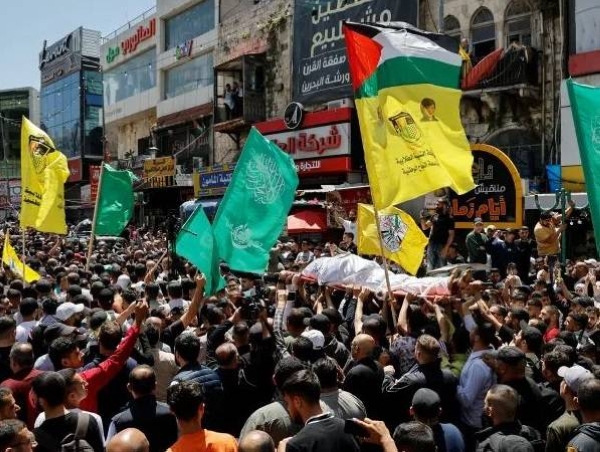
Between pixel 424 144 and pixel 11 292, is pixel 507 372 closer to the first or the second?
pixel 424 144

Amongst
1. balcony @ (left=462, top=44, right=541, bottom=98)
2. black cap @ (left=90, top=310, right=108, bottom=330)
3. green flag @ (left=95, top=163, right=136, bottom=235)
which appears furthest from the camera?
balcony @ (left=462, top=44, right=541, bottom=98)

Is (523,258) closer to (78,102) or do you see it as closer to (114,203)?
(114,203)

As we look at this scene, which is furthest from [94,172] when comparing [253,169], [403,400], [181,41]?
[403,400]

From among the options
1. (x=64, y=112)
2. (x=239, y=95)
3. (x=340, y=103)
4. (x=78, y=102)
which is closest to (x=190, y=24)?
(x=239, y=95)

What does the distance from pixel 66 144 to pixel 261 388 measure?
5030 cm

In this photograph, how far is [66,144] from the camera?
51469mm

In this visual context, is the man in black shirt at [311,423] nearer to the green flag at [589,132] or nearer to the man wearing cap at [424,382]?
the man wearing cap at [424,382]

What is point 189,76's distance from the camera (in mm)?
35188

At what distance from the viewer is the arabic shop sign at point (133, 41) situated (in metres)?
38.9

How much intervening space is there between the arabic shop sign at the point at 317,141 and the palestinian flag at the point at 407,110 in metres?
15.7

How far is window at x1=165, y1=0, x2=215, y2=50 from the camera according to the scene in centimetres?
3306

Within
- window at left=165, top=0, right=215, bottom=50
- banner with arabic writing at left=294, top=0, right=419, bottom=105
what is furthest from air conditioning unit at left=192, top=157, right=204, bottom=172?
banner with arabic writing at left=294, top=0, right=419, bottom=105

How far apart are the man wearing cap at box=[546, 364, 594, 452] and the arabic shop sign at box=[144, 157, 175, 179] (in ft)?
91.1

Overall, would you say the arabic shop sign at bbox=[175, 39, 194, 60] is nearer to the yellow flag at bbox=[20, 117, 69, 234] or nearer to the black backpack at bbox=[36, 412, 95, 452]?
the yellow flag at bbox=[20, 117, 69, 234]
